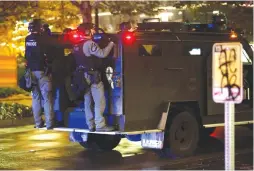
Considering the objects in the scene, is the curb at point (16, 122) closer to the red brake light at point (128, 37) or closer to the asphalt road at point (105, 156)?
the asphalt road at point (105, 156)

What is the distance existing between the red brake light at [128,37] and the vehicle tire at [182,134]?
168cm

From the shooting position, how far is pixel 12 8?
1781 centimetres

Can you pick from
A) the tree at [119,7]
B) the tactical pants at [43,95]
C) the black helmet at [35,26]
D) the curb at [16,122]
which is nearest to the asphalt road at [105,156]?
the tactical pants at [43,95]

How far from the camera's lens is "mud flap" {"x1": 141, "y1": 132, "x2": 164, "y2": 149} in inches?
387

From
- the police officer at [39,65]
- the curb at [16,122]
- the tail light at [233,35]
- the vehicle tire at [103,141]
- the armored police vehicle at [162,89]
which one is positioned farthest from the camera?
the curb at [16,122]

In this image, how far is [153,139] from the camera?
990cm

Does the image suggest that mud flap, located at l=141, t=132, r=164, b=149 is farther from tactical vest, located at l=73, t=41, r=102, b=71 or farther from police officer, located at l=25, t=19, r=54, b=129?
police officer, located at l=25, t=19, r=54, b=129

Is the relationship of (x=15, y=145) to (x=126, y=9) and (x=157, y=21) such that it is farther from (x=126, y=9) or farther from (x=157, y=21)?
(x=126, y=9)

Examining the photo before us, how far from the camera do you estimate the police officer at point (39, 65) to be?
33.1 ft

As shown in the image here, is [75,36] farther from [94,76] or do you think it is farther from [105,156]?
[105,156]

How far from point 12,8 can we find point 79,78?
9.00 metres

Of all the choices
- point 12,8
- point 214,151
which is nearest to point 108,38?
point 214,151

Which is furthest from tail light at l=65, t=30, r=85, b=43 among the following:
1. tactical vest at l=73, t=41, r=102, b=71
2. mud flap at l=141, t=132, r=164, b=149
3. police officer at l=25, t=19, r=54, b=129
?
mud flap at l=141, t=132, r=164, b=149

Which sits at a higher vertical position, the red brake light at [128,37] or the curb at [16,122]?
the red brake light at [128,37]
